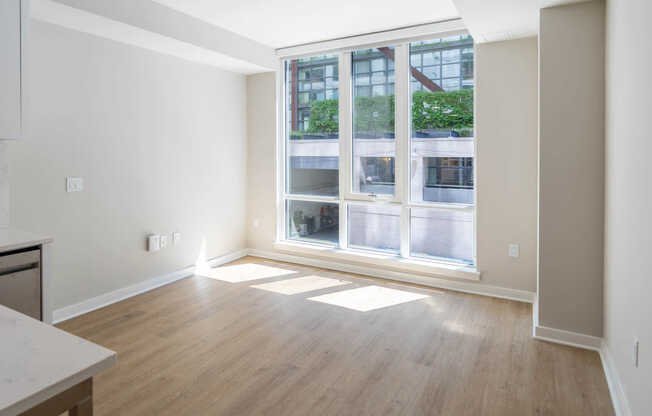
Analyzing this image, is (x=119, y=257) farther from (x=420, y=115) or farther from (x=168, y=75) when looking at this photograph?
(x=420, y=115)

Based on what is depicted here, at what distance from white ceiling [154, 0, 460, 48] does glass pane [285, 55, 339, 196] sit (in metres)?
0.55

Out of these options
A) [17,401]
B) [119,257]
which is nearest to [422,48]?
[119,257]

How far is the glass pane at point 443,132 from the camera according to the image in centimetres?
394

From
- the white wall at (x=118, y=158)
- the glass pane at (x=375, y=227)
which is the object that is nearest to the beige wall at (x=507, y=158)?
the glass pane at (x=375, y=227)

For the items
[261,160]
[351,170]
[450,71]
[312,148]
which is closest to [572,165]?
→ [450,71]

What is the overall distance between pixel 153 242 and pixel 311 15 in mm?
2651

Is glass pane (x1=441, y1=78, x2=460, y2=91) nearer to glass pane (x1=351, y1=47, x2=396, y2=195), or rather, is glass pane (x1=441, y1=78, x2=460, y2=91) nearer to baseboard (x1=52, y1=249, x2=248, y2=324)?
glass pane (x1=351, y1=47, x2=396, y2=195)

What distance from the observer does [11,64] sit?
2486mm

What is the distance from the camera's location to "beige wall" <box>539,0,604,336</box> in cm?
271

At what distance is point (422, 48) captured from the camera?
4.10m

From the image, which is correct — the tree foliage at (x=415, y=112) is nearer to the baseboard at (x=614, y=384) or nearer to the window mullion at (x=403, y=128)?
the window mullion at (x=403, y=128)

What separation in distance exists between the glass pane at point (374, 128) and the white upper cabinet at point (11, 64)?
3.00 m

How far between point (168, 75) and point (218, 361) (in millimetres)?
2895

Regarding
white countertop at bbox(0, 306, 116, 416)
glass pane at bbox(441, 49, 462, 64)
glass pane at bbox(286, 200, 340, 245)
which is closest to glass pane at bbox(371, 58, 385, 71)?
glass pane at bbox(441, 49, 462, 64)
